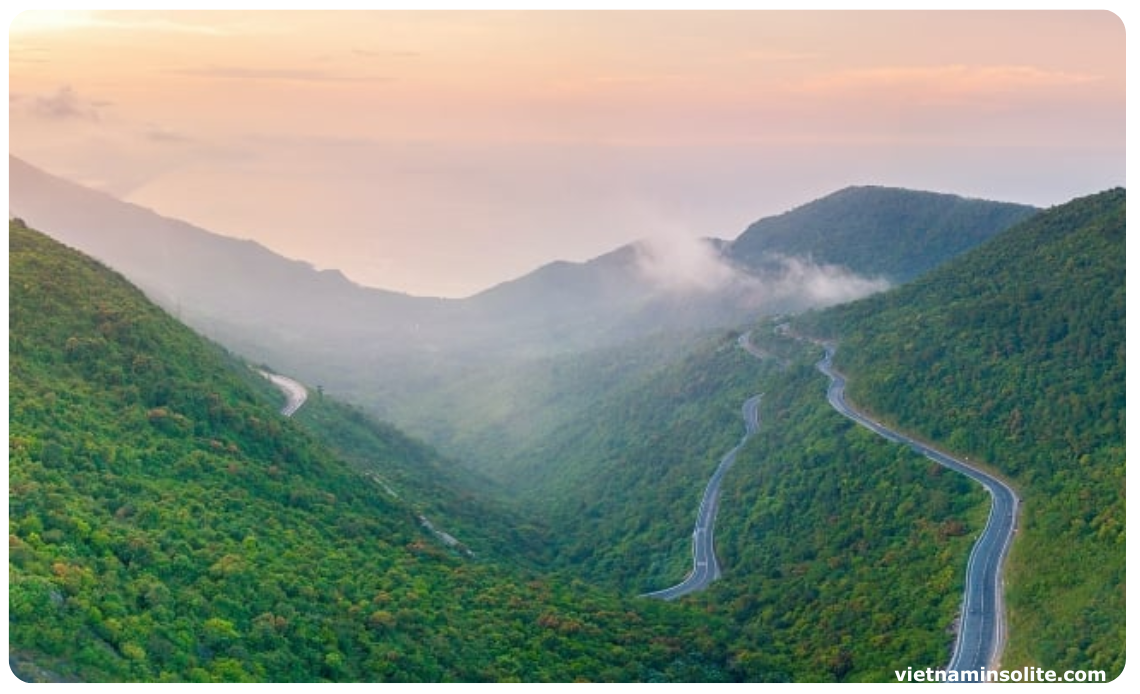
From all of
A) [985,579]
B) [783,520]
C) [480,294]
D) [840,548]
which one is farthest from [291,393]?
[480,294]

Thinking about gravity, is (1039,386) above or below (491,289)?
below

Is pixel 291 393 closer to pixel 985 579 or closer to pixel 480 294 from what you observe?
pixel 985 579

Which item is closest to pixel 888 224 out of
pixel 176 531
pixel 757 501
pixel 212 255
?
pixel 757 501

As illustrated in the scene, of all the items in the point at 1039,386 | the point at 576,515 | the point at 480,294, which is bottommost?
the point at 576,515

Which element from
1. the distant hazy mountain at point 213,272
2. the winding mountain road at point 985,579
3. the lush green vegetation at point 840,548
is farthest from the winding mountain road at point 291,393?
the distant hazy mountain at point 213,272

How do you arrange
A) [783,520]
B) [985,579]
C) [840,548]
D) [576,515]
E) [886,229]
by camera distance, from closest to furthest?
[985,579] → [840,548] → [783,520] → [576,515] → [886,229]

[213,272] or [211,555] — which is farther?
[213,272]
